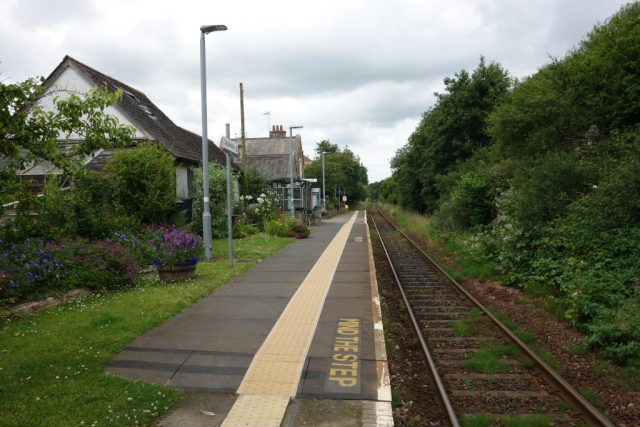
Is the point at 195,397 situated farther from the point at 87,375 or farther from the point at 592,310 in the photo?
the point at 592,310

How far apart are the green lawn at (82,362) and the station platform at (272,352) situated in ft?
0.95

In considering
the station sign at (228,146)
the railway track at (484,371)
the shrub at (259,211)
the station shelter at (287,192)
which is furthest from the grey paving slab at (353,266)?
the station shelter at (287,192)

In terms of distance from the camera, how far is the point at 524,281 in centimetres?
1039

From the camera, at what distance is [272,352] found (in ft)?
19.6

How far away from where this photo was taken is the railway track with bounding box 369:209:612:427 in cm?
473

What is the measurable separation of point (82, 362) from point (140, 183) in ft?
30.8

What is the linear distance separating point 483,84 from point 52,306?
24088 millimetres

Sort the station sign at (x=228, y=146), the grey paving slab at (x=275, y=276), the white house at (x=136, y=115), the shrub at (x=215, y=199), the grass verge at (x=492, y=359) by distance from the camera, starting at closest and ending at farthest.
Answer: the grass verge at (x=492, y=359)
the grey paving slab at (x=275, y=276)
the station sign at (x=228, y=146)
the white house at (x=136, y=115)
the shrub at (x=215, y=199)

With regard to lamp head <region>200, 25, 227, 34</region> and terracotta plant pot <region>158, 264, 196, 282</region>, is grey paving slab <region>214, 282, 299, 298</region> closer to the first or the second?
terracotta plant pot <region>158, 264, 196, 282</region>

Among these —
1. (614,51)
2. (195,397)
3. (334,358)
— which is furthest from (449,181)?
(195,397)

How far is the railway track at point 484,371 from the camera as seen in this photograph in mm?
4730

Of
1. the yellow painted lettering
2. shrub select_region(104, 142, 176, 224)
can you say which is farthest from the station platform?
shrub select_region(104, 142, 176, 224)

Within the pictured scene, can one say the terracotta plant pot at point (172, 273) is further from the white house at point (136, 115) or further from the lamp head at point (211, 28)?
the white house at point (136, 115)

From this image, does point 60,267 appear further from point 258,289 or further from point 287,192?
point 287,192
